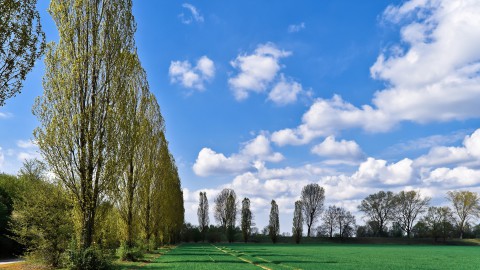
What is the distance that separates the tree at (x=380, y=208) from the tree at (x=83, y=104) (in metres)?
101

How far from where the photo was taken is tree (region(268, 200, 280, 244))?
98.0 metres

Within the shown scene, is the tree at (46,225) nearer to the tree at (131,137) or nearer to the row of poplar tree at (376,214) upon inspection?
the tree at (131,137)

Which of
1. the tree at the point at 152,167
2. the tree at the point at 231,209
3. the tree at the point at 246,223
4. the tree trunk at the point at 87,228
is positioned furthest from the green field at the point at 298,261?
the tree at the point at 231,209

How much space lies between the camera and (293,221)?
100m

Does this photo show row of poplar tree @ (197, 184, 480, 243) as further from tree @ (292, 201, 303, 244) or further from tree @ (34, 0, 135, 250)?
tree @ (34, 0, 135, 250)

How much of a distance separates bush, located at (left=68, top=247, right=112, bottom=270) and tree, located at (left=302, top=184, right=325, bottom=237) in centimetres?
9036

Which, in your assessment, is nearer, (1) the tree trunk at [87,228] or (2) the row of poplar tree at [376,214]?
(1) the tree trunk at [87,228]

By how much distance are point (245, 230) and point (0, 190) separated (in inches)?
2491

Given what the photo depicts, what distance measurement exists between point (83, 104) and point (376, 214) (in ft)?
344

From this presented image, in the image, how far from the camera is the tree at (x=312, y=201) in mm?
105500

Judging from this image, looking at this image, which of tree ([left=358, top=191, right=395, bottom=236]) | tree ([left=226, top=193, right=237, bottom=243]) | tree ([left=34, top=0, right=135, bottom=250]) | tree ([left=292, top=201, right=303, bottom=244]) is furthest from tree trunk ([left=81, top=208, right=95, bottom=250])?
tree ([left=358, top=191, right=395, bottom=236])

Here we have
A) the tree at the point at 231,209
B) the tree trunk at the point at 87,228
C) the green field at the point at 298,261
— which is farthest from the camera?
the tree at the point at 231,209

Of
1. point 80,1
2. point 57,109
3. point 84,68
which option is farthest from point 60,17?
point 57,109

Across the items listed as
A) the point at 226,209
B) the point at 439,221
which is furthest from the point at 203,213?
the point at 439,221
